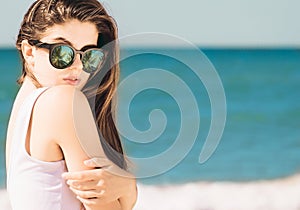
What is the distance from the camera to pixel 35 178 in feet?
4.13

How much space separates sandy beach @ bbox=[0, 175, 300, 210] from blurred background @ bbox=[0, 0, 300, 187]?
265 mm

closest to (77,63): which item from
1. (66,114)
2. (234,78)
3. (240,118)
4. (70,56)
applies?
(70,56)

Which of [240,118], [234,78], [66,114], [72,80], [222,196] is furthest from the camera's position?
[234,78]

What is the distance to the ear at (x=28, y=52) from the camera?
1402 millimetres

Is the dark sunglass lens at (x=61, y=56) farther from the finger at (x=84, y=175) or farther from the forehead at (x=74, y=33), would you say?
the finger at (x=84, y=175)

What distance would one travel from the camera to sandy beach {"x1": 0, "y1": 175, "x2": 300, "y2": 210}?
8.45 m

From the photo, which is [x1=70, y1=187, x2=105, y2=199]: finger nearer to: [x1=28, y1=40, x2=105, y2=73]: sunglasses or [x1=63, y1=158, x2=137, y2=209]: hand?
[x1=63, y1=158, x2=137, y2=209]: hand

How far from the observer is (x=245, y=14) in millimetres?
21312

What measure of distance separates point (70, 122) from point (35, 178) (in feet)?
0.34

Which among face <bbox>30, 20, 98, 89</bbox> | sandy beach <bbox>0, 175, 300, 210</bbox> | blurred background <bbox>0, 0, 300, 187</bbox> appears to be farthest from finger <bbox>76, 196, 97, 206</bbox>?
sandy beach <bbox>0, 175, 300, 210</bbox>

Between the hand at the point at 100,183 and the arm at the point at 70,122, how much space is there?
17mm

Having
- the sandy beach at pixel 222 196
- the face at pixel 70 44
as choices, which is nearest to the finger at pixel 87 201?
the face at pixel 70 44

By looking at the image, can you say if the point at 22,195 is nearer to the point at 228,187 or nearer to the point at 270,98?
the point at 228,187

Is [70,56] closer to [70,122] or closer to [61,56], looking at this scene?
[61,56]
